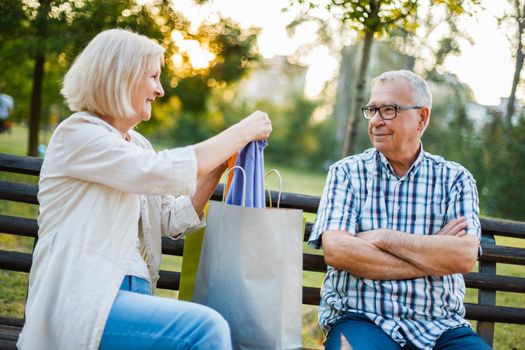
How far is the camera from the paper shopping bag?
2328 mm

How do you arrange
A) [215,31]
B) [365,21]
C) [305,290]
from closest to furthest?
[305,290] → [365,21] → [215,31]

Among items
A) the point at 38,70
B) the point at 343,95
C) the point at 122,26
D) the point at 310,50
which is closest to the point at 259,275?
the point at 122,26

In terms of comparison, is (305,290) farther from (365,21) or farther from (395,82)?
(365,21)

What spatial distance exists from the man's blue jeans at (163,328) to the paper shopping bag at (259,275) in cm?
26

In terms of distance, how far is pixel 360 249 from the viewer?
263cm

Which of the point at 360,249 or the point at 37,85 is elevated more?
the point at 37,85

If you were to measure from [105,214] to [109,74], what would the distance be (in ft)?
1.64

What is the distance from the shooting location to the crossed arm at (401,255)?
2.63 m

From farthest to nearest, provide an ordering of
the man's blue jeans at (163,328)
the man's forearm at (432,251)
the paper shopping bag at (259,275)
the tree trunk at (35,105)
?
the tree trunk at (35,105) < the man's forearm at (432,251) < the paper shopping bag at (259,275) < the man's blue jeans at (163,328)

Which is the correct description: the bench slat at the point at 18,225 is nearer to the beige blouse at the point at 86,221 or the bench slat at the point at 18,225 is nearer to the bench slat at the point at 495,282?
the beige blouse at the point at 86,221

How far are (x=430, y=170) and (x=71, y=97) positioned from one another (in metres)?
1.70

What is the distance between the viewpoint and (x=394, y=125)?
292 centimetres

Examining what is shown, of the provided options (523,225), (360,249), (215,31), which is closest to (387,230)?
(360,249)

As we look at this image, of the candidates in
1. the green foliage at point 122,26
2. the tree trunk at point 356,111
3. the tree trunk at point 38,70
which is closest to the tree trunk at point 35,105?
the tree trunk at point 38,70
